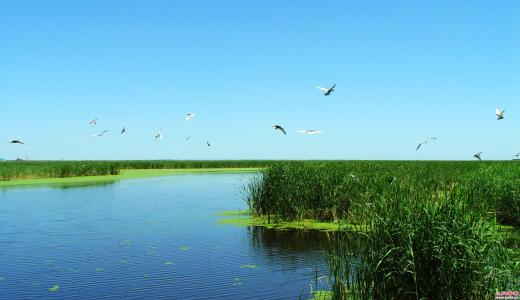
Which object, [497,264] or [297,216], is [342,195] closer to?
[297,216]

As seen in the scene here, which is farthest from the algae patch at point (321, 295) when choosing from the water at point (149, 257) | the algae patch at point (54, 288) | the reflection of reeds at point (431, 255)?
the algae patch at point (54, 288)

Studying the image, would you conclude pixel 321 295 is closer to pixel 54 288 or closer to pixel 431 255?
pixel 431 255

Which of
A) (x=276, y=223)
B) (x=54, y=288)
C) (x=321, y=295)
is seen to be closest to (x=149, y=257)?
(x=54, y=288)

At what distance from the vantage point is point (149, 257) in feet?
47.1

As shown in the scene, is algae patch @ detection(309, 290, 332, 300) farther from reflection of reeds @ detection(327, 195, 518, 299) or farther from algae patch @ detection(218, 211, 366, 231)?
algae patch @ detection(218, 211, 366, 231)

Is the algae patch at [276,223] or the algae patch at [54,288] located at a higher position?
the algae patch at [276,223]

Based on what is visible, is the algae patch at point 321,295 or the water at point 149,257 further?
the water at point 149,257

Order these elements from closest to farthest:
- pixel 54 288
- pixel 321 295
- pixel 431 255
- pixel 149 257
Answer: pixel 431 255 → pixel 321 295 → pixel 54 288 → pixel 149 257

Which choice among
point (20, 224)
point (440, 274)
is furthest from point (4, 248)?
point (440, 274)

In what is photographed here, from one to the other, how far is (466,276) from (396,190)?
2.16 meters

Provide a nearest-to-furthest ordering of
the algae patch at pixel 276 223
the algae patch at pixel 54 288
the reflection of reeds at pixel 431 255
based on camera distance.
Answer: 1. the reflection of reeds at pixel 431 255
2. the algae patch at pixel 54 288
3. the algae patch at pixel 276 223

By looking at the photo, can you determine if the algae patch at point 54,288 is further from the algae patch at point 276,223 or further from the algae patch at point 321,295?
the algae patch at point 276,223

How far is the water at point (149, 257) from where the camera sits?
35.9 feet

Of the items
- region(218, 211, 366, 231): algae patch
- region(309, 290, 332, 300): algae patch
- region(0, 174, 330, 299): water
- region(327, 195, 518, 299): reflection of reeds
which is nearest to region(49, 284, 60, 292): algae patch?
region(0, 174, 330, 299): water
